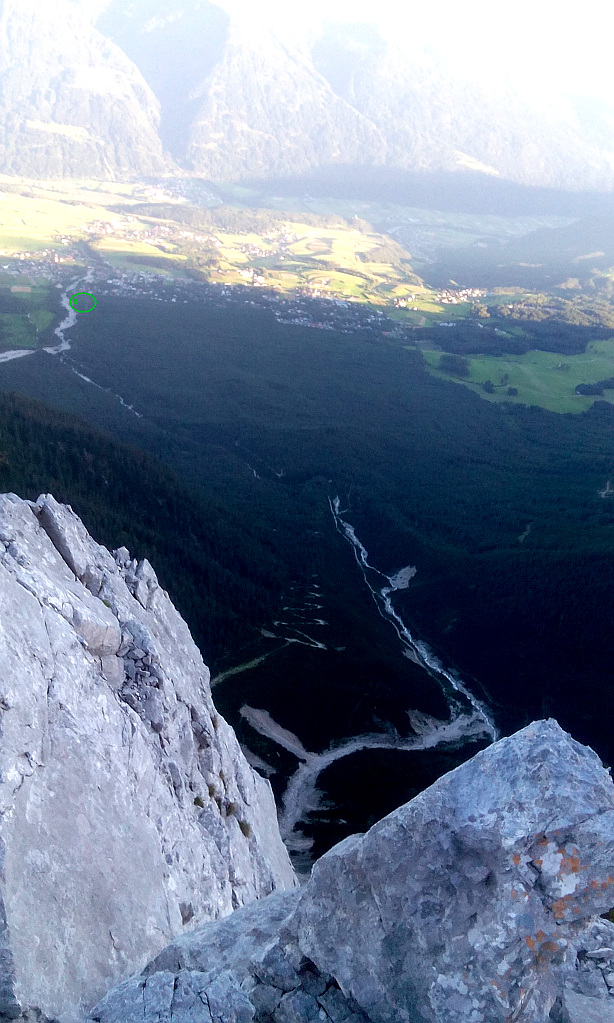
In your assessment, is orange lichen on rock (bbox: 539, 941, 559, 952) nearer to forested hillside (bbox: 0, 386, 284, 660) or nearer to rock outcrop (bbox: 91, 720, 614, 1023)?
rock outcrop (bbox: 91, 720, 614, 1023)

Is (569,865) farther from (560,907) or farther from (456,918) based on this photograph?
(456,918)

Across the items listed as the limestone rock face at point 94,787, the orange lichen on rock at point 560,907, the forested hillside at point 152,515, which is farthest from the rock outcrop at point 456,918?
the forested hillside at point 152,515

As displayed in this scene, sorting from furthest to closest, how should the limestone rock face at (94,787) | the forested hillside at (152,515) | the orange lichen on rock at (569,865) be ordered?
the forested hillside at (152,515), the limestone rock face at (94,787), the orange lichen on rock at (569,865)

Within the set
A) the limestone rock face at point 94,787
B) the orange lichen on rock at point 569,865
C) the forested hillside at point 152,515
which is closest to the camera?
the orange lichen on rock at point 569,865

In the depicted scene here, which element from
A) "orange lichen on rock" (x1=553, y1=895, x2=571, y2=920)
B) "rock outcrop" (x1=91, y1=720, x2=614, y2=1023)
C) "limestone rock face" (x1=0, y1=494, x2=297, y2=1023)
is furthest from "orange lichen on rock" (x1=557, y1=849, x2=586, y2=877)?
"limestone rock face" (x1=0, y1=494, x2=297, y2=1023)

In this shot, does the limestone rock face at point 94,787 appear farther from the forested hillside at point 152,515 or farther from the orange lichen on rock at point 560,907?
the forested hillside at point 152,515

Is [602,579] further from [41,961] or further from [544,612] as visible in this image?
[41,961]
